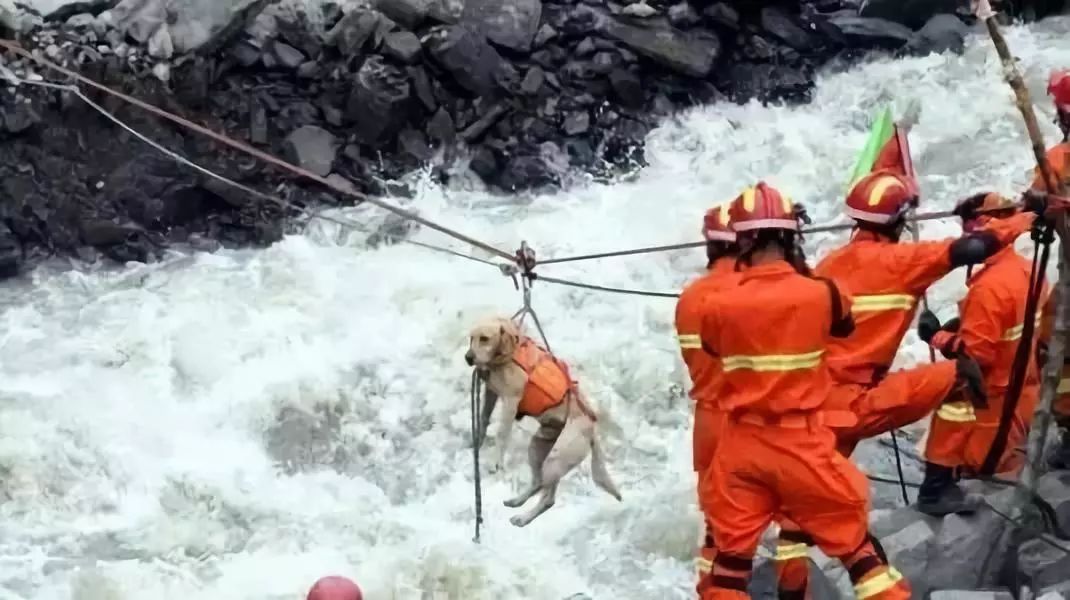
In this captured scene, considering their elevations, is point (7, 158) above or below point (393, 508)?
above

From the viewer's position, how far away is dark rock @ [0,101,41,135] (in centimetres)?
985

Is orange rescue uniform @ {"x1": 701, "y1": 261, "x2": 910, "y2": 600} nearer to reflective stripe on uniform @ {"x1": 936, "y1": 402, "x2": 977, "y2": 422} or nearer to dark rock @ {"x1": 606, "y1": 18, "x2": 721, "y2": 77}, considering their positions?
reflective stripe on uniform @ {"x1": 936, "y1": 402, "x2": 977, "y2": 422}

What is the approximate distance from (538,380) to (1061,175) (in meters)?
2.02

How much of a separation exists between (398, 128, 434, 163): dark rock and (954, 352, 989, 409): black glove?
6.22 metres

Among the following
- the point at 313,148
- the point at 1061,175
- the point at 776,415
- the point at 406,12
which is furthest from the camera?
the point at 406,12

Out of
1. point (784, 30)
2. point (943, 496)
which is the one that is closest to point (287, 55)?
point (784, 30)

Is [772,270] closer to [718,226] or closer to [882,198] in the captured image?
[718,226]

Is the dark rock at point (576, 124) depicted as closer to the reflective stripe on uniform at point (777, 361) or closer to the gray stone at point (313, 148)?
the gray stone at point (313, 148)

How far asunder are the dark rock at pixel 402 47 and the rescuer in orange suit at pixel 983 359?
6038 mm

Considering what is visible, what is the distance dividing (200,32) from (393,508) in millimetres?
4847

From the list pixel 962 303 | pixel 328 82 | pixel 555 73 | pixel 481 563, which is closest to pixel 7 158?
pixel 328 82

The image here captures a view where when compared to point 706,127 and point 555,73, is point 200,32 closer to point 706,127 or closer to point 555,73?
point 555,73

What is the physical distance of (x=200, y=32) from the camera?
33.7ft

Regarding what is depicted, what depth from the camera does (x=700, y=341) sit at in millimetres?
4156
